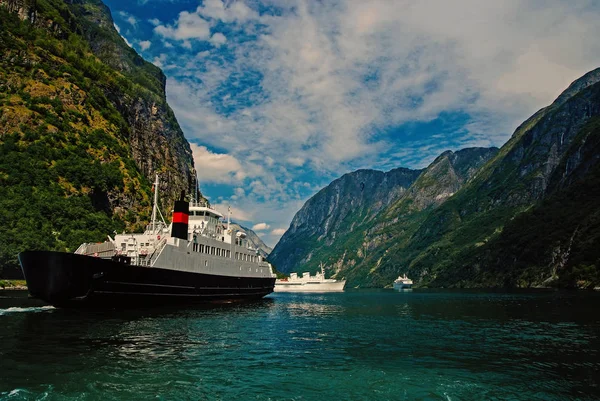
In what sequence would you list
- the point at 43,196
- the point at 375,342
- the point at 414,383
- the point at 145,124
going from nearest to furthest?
the point at 414,383
the point at 375,342
the point at 43,196
the point at 145,124

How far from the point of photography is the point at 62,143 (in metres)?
108

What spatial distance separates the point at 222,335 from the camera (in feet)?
98.3

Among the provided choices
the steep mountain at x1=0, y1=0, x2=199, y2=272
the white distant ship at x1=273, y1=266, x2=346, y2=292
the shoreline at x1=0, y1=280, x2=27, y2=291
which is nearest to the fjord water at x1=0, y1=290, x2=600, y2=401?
the shoreline at x1=0, y1=280, x2=27, y2=291

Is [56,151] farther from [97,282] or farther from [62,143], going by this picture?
[97,282]

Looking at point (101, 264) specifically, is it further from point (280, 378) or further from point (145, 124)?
point (145, 124)

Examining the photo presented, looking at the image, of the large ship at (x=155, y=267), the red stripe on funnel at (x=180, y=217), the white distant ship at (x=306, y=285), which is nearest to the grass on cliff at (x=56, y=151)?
the large ship at (x=155, y=267)

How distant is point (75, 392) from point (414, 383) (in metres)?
13.6

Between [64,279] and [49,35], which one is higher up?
[49,35]

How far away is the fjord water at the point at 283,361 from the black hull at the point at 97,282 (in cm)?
228

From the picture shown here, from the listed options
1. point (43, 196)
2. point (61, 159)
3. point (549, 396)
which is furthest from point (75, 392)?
point (61, 159)

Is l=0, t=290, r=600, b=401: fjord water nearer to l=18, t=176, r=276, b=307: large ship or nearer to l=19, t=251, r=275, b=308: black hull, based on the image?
l=19, t=251, r=275, b=308: black hull

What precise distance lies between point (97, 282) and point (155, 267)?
653 centimetres

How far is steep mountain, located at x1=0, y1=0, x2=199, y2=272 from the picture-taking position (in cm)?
8850

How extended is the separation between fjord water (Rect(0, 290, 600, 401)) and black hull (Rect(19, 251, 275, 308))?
2277 millimetres
